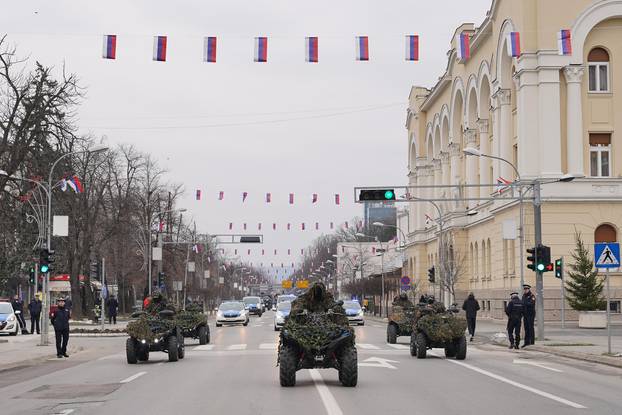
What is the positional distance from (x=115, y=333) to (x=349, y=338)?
30656 mm

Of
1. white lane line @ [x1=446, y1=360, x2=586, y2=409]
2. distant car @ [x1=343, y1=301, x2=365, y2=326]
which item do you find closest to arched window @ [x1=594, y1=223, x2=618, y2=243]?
distant car @ [x1=343, y1=301, x2=365, y2=326]

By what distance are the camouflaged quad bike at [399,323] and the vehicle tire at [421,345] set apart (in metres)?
6.55

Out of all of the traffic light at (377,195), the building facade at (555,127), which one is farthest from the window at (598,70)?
the traffic light at (377,195)

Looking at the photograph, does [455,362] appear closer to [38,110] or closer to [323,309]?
[323,309]

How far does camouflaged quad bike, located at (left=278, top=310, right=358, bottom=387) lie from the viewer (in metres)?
17.0

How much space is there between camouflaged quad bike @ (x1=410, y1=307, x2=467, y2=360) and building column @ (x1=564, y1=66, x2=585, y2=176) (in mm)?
28861

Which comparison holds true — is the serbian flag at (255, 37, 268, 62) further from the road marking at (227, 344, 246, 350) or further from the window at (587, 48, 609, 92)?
the window at (587, 48, 609, 92)

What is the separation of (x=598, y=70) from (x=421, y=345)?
33.3 m

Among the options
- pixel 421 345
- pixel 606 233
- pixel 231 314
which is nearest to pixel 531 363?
pixel 421 345

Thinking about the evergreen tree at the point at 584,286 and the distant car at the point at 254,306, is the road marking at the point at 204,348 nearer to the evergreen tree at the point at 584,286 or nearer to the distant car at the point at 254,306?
the evergreen tree at the point at 584,286

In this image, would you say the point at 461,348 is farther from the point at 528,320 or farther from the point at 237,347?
the point at 237,347

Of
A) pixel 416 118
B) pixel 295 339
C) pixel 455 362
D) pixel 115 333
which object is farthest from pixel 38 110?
pixel 416 118

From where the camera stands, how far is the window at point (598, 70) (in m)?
53.6

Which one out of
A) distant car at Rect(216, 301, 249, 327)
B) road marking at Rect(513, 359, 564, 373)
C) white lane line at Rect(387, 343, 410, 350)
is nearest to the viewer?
road marking at Rect(513, 359, 564, 373)
